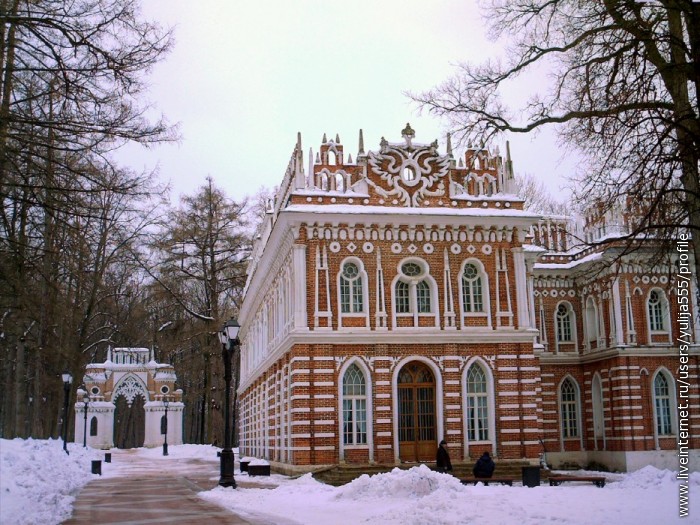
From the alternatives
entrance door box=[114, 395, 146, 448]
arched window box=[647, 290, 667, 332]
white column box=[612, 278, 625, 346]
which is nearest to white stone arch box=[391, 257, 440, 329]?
white column box=[612, 278, 625, 346]

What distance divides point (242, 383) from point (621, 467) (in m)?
24.6

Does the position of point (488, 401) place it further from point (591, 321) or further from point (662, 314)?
point (591, 321)

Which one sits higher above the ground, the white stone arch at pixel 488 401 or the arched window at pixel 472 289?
the arched window at pixel 472 289

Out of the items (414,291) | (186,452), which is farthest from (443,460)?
(186,452)

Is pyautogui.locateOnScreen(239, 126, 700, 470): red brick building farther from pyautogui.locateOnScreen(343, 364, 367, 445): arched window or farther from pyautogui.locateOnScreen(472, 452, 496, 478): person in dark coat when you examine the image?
pyautogui.locateOnScreen(472, 452, 496, 478): person in dark coat

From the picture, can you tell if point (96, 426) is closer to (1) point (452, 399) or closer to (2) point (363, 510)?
(1) point (452, 399)

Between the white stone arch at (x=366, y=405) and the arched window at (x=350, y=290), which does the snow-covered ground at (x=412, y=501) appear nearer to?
the white stone arch at (x=366, y=405)

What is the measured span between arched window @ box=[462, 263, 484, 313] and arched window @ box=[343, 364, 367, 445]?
452 cm

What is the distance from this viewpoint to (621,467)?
33.3 metres

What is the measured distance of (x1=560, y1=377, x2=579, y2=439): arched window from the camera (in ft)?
119

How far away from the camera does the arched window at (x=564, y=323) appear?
37.3 meters

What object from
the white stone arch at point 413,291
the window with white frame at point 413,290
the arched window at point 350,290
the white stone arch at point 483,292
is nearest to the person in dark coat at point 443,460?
the white stone arch at point 413,291

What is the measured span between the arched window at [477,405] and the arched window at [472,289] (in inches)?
79.6

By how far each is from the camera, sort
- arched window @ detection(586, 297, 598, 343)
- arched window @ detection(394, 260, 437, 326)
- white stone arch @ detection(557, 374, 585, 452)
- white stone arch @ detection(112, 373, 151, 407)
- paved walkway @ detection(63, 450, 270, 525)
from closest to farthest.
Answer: paved walkway @ detection(63, 450, 270, 525)
arched window @ detection(394, 260, 437, 326)
white stone arch @ detection(557, 374, 585, 452)
arched window @ detection(586, 297, 598, 343)
white stone arch @ detection(112, 373, 151, 407)
